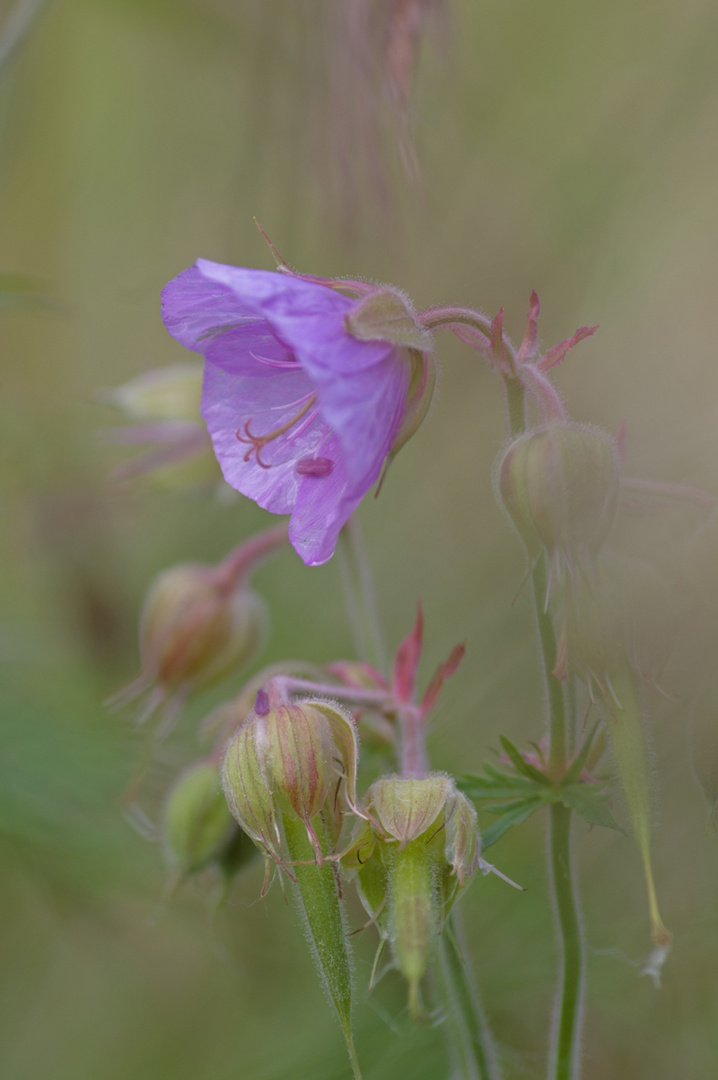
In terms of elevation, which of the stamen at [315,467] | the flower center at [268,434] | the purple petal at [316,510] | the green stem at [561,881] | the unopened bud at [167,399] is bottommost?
the green stem at [561,881]

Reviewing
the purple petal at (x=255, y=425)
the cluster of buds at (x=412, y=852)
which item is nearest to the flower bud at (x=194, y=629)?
the purple petal at (x=255, y=425)

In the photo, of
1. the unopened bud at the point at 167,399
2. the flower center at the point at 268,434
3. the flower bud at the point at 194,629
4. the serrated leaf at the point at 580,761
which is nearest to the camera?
the serrated leaf at the point at 580,761

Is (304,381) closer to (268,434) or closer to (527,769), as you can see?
(268,434)

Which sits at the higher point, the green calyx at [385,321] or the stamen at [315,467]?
the green calyx at [385,321]

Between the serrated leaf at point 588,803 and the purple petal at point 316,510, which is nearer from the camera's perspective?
the serrated leaf at point 588,803

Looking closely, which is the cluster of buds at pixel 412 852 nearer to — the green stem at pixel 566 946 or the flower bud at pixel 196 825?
the green stem at pixel 566 946

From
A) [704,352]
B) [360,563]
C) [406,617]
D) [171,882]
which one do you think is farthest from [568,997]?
[704,352]
